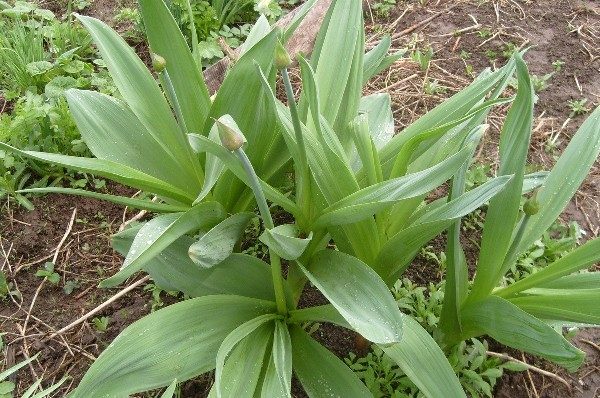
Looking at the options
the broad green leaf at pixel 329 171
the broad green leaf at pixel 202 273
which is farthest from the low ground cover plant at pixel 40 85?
the broad green leaf at pixel 329 171

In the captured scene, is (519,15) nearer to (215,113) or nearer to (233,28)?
(233,28)

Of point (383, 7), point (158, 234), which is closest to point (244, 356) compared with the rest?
point (158, 234)

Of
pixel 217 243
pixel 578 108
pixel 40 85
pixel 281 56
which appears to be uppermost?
pixel 281 56

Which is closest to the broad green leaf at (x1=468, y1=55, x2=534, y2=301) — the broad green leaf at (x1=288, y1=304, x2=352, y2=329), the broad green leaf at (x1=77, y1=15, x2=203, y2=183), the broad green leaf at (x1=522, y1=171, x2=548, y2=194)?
the broad green leaf at (x1=522, y1=171, x2=548, y2=194)

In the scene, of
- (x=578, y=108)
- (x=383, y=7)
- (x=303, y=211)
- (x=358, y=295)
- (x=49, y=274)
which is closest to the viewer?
(x=358, y=295)

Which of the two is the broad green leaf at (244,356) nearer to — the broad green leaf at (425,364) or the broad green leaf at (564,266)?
the broad green leaf at (425,364)

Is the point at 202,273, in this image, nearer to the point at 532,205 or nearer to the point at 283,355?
the point at 283,355

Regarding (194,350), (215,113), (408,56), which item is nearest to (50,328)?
(194,350)
